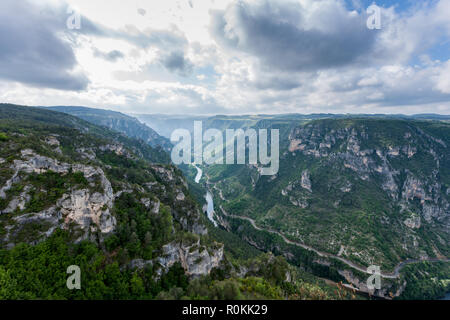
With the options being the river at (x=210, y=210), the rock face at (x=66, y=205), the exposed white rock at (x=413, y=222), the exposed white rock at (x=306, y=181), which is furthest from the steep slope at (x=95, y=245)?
the exposed white rock at (x=413, y=222)

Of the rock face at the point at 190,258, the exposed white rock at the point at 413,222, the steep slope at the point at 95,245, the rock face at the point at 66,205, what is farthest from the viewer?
the exposed white rock at the point at 413,222

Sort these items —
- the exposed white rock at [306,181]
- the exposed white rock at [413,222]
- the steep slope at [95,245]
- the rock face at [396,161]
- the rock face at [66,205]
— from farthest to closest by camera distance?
the exposed white rock at [306,181], the rock face at [396,161], the exposed white rock at [413,222], the rock face at [66,205], the steep slope at [95,245]

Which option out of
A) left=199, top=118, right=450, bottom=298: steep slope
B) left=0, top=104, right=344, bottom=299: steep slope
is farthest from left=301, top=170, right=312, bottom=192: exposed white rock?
left=0, top=104, right=344, bottom=299: steep slope

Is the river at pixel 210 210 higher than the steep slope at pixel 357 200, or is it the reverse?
the steep slope at pixel 357 200

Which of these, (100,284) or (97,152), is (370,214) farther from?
(97,152)

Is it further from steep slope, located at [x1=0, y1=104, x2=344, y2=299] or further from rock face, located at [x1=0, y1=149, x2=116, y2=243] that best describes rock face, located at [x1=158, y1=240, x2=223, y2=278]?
rock face, located at [x1=0, y1=149, x2=116, y2=243]

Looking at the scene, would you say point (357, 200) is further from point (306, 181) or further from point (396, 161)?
point (396, 161)

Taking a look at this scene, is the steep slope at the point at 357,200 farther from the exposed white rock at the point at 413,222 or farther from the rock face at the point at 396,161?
the rock face at the point at 396,161
